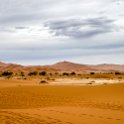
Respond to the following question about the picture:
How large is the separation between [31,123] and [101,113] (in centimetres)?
319

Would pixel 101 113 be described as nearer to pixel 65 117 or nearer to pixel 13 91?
pixel 65 117

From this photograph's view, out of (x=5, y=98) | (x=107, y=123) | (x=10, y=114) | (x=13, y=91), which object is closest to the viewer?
(x=107, y=123)

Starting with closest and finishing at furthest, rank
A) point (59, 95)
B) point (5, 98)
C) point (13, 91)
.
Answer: point (5, 98) → point (59, 95) → point (13, 91)

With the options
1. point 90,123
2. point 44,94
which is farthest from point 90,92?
point 90,123

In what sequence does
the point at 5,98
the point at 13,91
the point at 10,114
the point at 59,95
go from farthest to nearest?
the point at 13,91, the point at 59,95, the point at 5,98, the point at 10,114

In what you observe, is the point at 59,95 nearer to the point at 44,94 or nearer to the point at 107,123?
the point at 44,94

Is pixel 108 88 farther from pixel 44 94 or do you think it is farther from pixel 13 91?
pixel 13 91

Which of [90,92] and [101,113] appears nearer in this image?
[101,113]

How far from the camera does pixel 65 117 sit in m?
12.0

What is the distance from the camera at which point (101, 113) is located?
42.2 feet

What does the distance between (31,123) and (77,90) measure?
14856 millimetres

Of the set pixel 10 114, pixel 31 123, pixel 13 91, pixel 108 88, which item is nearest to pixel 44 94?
pixel 13 91

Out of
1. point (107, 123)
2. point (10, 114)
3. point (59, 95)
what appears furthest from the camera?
point (59, 95)

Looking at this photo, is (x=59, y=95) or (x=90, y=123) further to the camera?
(x=59, y=95)
